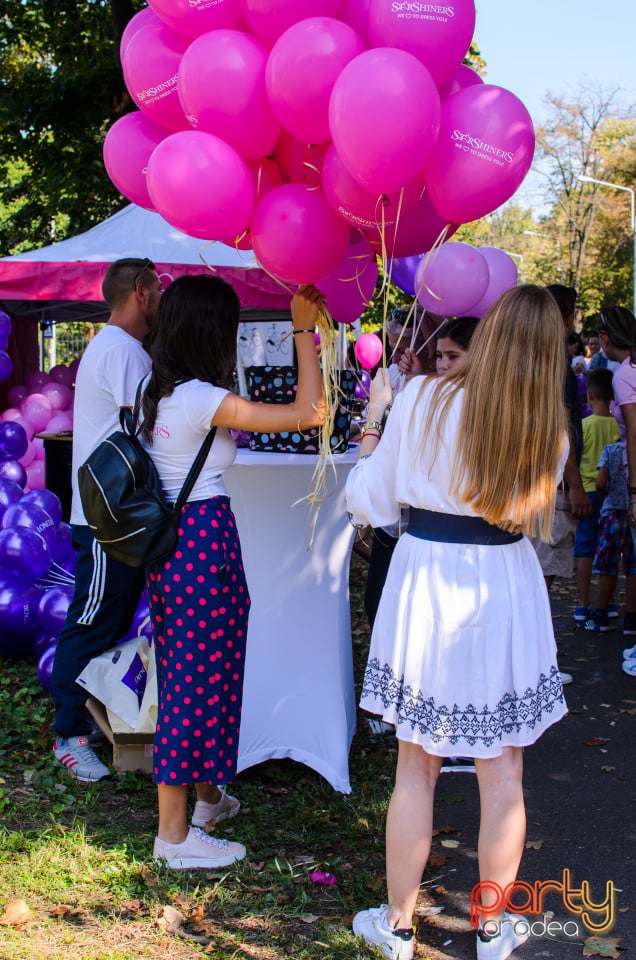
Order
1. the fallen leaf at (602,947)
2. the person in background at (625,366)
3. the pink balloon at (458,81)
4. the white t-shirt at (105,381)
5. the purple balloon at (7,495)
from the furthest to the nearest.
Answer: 1. the purple balloon at (7,495)
2. the person in background at (625,366)
3. the white t-shirt at (105,381)
4. the pink balloon at (458,81)
5. the fallen leaf at (602,947)

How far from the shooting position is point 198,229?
2789 mm

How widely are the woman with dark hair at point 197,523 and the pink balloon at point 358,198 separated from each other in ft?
1.22

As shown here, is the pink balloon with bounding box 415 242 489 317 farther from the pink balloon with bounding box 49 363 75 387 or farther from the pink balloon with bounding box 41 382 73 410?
the pink balloon with bounding box 49 363 75 387

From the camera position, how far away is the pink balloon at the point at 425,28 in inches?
98.8

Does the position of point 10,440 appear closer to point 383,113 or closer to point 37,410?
point 37,410

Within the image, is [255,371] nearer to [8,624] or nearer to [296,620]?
[296,620]

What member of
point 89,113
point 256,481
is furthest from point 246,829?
point 89,113

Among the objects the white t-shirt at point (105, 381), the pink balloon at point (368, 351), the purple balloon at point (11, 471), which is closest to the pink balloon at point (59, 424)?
the purple balloon at point (11, 471)

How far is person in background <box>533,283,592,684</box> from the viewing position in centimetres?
451

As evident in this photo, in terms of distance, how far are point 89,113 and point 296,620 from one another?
10985 millimetres

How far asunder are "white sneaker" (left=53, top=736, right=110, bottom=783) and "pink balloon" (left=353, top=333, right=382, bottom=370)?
593 centimetres

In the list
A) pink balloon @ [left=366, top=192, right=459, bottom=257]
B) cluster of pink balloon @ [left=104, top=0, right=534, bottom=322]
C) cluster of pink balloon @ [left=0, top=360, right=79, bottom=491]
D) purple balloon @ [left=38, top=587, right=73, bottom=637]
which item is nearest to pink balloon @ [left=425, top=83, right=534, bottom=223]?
cluster of pink balloon @ [left=104, top=0, right=534, bottom=322]

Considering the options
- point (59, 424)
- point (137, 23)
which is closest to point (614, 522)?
point (137, 23)

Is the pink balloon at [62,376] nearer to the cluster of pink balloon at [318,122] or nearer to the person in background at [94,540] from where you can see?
the person in background at [94,540]
